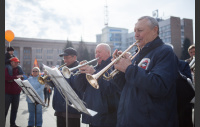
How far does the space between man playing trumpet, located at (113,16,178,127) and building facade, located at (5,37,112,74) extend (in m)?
59.1

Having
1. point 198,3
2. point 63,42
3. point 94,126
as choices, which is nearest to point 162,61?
point 198,3

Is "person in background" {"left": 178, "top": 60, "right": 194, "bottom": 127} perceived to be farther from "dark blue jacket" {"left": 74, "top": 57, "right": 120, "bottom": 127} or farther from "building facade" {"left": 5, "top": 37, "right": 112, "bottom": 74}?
"building facade" {"left": 5, "top": 37, "right": 112, "bottom": 74}

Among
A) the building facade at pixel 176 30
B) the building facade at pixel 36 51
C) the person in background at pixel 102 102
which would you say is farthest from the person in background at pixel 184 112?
the building facade at pixel 176 30

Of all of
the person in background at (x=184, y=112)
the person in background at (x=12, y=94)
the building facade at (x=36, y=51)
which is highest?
the building facade at (x=36, y=51)

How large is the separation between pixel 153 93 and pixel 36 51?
64553 mm

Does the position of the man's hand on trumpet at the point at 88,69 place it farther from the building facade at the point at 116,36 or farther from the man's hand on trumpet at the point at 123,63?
the building facade at the point at 116,36

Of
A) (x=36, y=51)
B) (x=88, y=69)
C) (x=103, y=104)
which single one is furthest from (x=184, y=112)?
(x=36, y=51)

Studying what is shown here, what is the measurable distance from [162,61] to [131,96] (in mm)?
509

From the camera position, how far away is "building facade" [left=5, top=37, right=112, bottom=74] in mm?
58594

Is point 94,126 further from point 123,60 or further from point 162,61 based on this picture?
point 162,61

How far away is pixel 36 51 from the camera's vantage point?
6103cm

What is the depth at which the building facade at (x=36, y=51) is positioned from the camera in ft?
192

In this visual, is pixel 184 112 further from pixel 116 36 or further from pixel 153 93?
pixel 116 36

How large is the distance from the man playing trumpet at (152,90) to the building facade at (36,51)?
194ft
